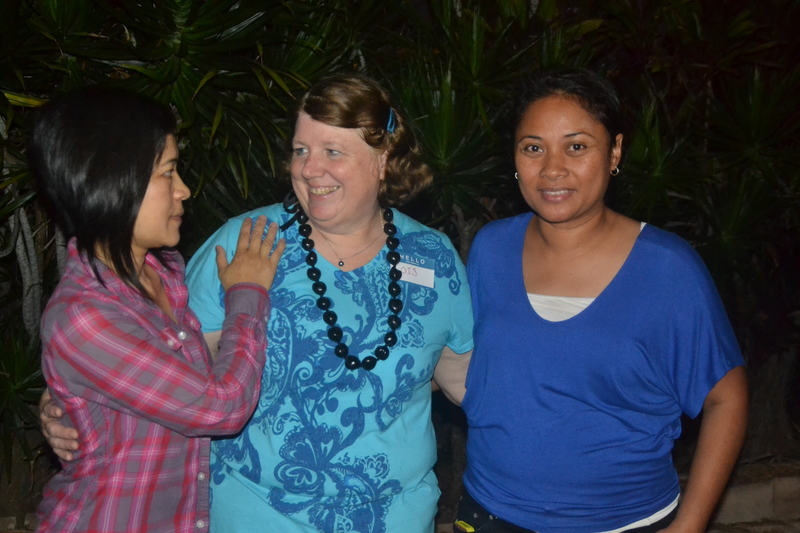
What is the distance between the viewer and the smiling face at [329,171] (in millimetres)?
2080

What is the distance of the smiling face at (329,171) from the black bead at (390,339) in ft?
1.13

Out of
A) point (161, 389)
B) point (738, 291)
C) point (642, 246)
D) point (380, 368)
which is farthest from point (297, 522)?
point (738, 291)

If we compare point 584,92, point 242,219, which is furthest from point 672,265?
point 242,219

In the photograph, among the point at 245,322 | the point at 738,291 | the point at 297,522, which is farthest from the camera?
the point at 738,291

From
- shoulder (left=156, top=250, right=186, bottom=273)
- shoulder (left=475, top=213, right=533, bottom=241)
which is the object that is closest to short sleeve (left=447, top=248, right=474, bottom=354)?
shoulder (left=475, top=213, right=533, bottom=241)

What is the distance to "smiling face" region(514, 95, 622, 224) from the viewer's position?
2.07 metres

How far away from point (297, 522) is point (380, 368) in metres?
0.47

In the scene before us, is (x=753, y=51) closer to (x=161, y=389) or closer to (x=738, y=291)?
(x=738, y=291)

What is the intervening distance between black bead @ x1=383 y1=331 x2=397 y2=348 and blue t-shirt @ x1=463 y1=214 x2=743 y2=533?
0.29m

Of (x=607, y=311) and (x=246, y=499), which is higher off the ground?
(x=607, y=311)

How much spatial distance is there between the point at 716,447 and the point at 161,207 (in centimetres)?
158

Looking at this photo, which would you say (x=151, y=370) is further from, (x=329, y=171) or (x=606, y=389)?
(x=606, y=389)

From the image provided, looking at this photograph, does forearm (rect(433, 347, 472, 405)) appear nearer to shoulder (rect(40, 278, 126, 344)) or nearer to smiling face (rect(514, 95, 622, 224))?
smiling face (rect(514, 95, 622, 224))

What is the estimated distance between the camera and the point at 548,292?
2143mm
